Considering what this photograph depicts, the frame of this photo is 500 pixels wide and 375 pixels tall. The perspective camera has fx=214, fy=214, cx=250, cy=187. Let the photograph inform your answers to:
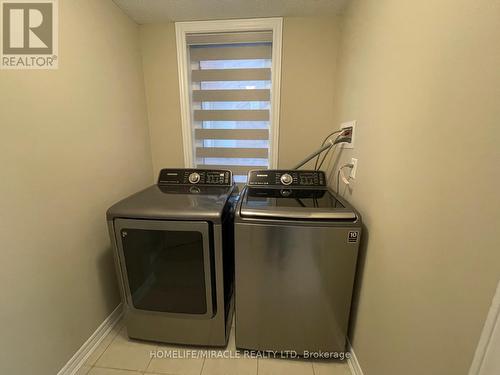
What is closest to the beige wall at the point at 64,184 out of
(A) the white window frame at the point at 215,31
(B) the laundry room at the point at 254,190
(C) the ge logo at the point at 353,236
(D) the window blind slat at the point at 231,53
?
(B) the laundry room at the point at 254,190

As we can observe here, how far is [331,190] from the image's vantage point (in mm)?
1539

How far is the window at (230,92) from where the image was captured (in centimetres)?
167

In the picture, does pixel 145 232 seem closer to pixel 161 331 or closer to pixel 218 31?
pixel 161 331

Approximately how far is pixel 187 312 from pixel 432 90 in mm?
1518

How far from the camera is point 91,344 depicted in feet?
4.23

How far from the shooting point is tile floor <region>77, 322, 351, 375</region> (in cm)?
121

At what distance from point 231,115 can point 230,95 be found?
0.16 m

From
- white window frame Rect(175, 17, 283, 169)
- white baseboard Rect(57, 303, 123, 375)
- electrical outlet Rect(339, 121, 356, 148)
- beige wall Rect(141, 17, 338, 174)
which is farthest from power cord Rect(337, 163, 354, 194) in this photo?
white baseboard Rect(57, 303, 123, 375)

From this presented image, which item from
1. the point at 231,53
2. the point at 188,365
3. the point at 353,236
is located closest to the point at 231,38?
the point at 231,53

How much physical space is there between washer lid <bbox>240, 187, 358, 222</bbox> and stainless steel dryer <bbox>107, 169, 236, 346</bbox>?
0.16 meters

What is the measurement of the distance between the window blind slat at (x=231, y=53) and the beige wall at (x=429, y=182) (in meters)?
0.80

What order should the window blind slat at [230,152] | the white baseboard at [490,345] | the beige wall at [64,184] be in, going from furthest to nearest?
the window blind slat at [230,152], the beige wall at [64,184], the white baseboard at [490,345]

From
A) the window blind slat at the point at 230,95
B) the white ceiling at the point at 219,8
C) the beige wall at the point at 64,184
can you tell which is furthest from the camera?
the window blind slat at the point at 230,95

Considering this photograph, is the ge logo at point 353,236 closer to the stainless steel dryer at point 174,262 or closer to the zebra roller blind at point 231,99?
the stainless steel dryer at point 174,262
